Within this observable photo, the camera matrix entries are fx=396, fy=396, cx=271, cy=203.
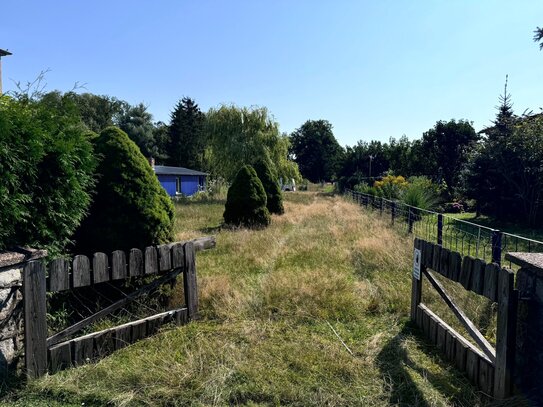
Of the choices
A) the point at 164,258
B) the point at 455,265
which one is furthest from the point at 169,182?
the point at 455,265

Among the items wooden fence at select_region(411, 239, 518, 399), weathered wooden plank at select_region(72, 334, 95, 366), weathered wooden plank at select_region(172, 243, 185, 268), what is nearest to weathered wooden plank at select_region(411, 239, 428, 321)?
wooden fence at select_region(411, 239, 518, 399)

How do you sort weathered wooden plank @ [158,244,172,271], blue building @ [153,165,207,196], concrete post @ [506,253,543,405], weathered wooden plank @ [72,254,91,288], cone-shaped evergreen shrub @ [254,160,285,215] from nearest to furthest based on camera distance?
concrete post @ [506,253,543,405]
weathered wooden plank @ [72,254,91,288]
weathered wooden plank @ [158,244,172,271]
cone-shaped evergreen shrub @ [254,160,285,215]
blue building @ [153,165,207,196]

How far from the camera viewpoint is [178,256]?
14.4 feet

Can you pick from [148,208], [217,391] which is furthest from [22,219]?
[217,391]

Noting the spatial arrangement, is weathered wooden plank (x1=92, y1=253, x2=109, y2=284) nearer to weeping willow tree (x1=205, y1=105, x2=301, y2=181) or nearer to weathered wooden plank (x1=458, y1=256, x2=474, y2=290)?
weathered wooden plank (x1=458, y1=256, x2=474, y2=290)

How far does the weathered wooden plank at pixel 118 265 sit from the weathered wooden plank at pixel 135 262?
0.06m

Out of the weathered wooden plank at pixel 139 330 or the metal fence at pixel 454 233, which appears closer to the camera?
the weathered wooden plank at pixel 139 330

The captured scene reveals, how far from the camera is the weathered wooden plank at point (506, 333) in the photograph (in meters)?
2.71

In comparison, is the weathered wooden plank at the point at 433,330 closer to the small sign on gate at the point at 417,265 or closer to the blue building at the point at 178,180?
the small sign on gate at the point at 417,265

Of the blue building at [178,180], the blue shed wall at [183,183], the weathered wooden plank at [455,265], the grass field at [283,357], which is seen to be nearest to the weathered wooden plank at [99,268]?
the grass field at [283,357]

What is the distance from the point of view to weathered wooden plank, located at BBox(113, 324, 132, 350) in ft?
12.4

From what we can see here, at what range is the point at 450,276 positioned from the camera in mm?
3691

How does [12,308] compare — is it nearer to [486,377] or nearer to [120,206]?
[120,206]

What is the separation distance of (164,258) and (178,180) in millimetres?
36674
